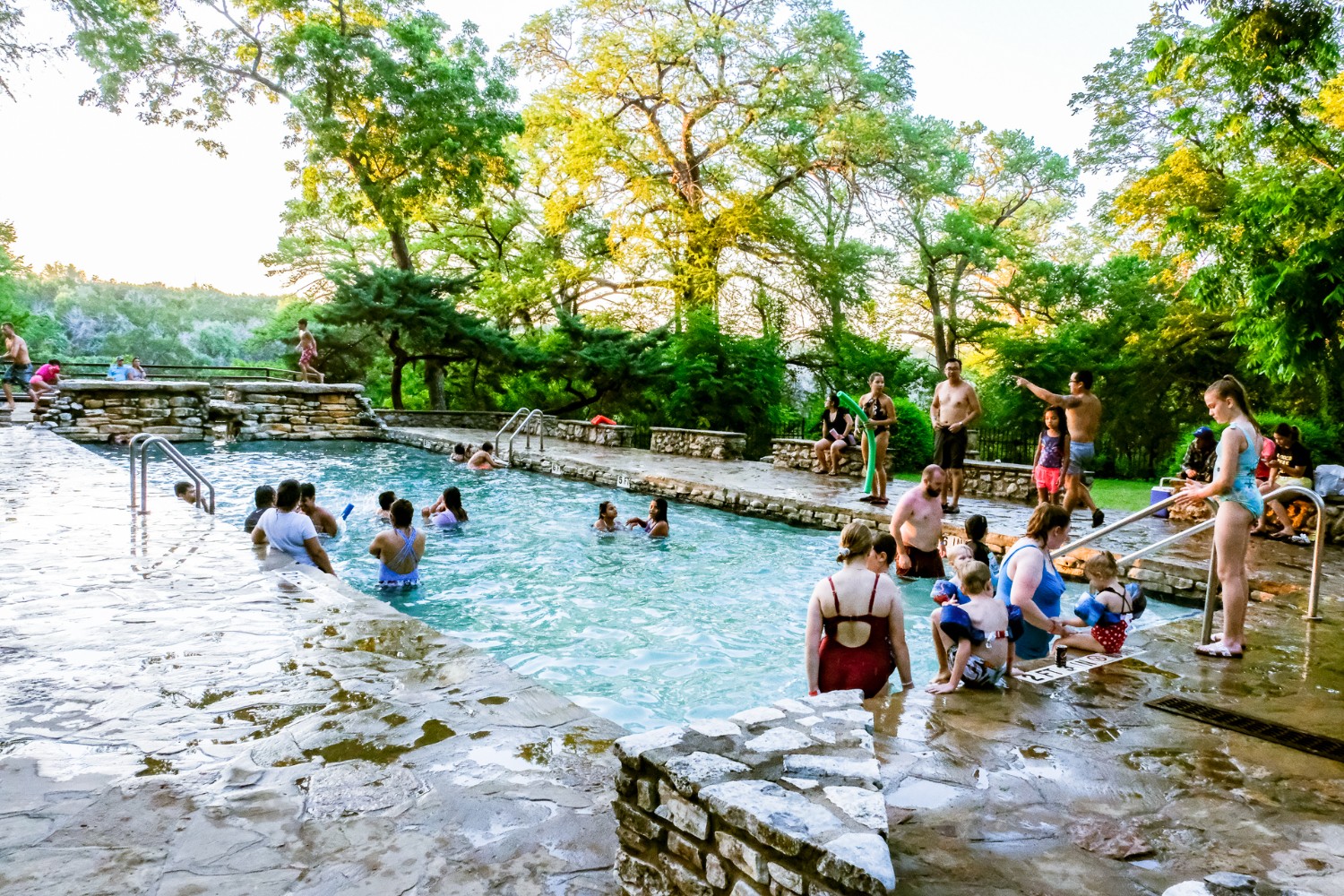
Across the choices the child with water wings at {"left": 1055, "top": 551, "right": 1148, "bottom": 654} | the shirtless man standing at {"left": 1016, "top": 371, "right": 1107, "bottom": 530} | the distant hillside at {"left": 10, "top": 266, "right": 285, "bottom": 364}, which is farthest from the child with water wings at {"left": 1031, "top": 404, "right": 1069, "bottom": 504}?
the distant hillside at {"left": 10, "top": 266, "right": 285, "bottom": 364}

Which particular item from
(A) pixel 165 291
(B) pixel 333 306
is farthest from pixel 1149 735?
(A) pixel 165 291

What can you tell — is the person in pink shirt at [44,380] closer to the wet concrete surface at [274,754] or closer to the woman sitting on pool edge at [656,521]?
the woman sitting on pool edge at [656,521]

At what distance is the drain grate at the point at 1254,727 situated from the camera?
3.67m

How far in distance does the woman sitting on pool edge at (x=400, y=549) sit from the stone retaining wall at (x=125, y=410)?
535 inches

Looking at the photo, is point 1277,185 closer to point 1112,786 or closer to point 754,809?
point 1112,786

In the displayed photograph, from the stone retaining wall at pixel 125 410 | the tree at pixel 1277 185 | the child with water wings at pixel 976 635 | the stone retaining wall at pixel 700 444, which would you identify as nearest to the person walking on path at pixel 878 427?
the tree at pixel 1277 185

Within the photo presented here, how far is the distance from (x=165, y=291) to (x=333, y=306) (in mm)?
31392

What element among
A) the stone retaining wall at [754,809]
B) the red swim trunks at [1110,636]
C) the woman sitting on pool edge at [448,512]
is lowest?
the woman sitting on pool edge at [448,512]

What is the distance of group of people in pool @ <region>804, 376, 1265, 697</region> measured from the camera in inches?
167

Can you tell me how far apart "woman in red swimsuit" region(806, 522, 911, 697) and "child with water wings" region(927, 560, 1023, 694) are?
0.80 ft

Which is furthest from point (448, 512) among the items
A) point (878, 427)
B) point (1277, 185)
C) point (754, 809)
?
point (1277, 185)

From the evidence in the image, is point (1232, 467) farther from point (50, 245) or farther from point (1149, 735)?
point (50, 245)

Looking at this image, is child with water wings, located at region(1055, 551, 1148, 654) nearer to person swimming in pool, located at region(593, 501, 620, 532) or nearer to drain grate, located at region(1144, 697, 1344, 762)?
drain grate, located at region(1144, 697, 1344, 762)

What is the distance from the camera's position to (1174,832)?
113 inches
